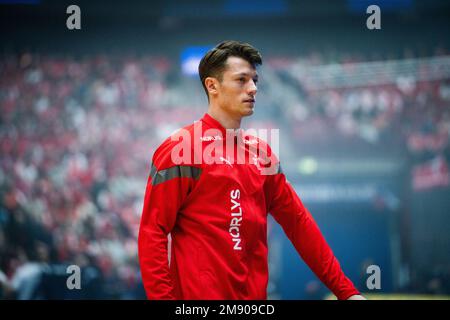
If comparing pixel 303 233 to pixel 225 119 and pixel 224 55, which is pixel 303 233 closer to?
→ pixel 225 119

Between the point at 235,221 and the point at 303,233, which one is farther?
the point at 303,233

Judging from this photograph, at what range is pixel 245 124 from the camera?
964 cm

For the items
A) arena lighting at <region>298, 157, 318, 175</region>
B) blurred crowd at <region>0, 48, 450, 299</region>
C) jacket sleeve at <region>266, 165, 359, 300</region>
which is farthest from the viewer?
arena lighting at <region>298, 157, 318, 175</region>

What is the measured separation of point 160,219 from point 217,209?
191 mm

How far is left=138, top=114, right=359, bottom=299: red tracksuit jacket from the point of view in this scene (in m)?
1.74

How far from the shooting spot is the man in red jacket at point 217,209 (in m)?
1.75

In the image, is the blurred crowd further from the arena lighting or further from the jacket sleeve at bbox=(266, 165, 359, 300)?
the jacket sleeve at bbox=(266, 165, 359, 300)

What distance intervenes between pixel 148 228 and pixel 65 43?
9177mm

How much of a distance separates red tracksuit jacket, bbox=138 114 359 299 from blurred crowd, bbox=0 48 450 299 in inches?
253

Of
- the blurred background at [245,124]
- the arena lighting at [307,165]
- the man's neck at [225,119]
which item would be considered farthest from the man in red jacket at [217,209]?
the arena lighting at [307,165]

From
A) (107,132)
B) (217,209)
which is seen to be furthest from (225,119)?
(107,132)

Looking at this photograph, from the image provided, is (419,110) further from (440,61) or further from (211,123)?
(211,123)

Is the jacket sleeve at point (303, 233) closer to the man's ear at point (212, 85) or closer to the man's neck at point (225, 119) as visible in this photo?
the man's neck at point (225, 119)

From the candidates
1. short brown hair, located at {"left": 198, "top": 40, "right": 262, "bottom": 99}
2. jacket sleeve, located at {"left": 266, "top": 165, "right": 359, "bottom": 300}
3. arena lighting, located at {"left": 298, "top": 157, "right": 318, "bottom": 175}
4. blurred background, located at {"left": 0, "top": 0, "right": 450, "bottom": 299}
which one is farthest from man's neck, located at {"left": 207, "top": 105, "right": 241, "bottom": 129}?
arena lighting, located at {"left": 298, "top": 157, "right": 318, "bottom": 175}
